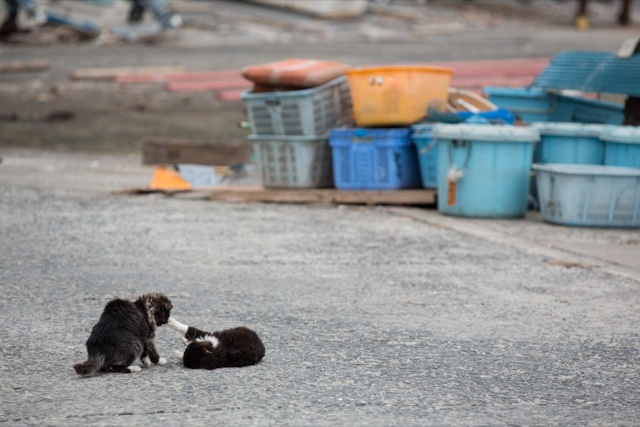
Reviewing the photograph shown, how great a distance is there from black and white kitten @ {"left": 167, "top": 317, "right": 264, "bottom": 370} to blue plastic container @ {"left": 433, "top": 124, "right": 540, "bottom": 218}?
215 inches

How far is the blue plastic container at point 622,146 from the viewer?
1098 cm

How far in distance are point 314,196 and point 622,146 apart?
3.20 metres

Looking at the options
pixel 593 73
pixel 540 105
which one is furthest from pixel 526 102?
pixel 593 73

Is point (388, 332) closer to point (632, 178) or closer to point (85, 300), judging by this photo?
point (85, 300)

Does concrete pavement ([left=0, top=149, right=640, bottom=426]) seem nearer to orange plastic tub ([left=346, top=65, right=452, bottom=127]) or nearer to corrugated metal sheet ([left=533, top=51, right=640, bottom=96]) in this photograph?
orange plastic tub ([left=346, top=65, right=452, bottom=127])

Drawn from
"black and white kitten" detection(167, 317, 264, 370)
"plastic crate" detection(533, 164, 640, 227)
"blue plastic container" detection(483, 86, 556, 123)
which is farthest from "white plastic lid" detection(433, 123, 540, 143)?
"black and white kitten" detection(167, 317, 264, 370)

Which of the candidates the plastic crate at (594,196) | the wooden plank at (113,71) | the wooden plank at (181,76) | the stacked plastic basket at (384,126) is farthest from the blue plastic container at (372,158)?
the wooden plank at (113,71)

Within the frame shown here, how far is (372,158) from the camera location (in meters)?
11.8

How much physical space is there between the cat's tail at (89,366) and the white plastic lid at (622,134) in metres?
6.93

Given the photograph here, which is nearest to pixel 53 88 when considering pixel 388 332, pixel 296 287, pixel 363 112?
pixel 363 112

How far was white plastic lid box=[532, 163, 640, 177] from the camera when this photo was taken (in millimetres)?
10469

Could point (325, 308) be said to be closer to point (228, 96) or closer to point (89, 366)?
point (89, 366)

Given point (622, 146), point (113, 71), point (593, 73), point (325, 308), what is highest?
point (593, 73)

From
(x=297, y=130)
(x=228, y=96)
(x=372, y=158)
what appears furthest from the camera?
(x=228, y=96)
